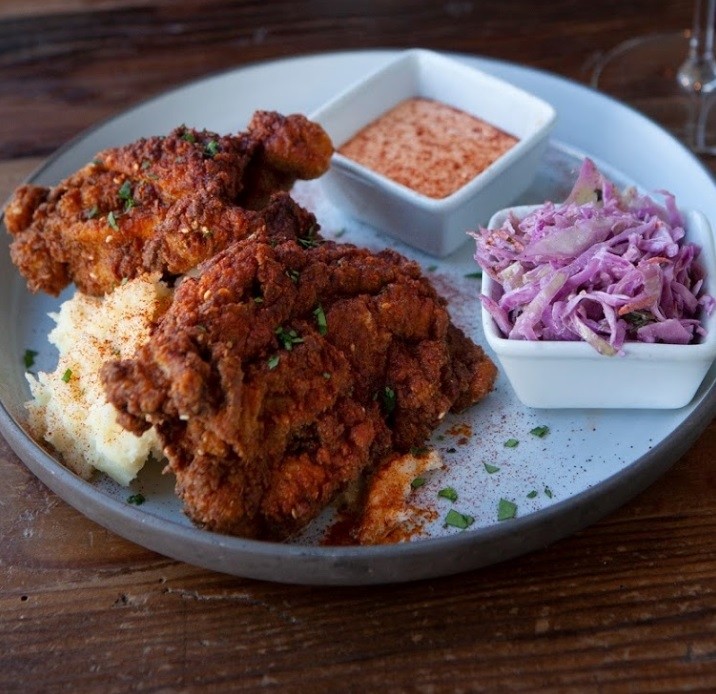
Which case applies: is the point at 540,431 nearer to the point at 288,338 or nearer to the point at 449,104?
the point at 288,338

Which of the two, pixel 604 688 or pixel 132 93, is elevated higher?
pixel 132 93

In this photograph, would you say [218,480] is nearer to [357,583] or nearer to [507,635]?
[357,583]

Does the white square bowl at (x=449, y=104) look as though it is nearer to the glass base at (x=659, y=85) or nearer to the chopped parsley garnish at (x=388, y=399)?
the glass base at (x=659, y=85)

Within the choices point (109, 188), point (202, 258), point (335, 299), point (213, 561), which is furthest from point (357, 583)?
point (109, 188)

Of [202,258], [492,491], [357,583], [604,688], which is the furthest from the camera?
[202,258]

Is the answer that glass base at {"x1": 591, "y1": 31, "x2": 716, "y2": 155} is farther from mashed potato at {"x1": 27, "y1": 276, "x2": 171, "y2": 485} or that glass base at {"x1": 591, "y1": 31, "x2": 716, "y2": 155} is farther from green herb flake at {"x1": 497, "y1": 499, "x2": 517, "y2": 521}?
mashed potato at {"x1": 27, "y1": 276, "x2": 171, "y2": 485}

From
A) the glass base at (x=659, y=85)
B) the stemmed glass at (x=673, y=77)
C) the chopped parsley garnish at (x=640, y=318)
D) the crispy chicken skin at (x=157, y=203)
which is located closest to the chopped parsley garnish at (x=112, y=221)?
the crispy chicken skin at (x=157, y=203)
